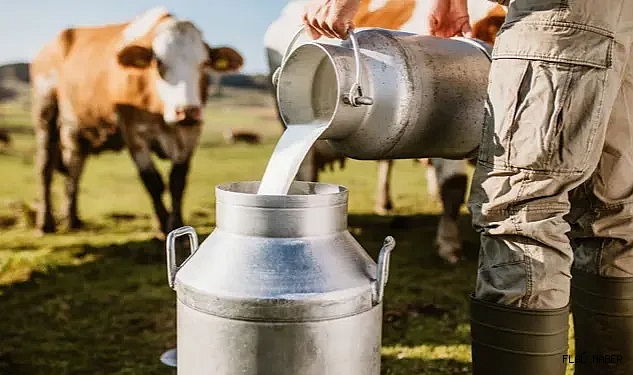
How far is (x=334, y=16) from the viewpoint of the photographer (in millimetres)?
1564

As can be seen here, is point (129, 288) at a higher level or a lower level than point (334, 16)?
lower

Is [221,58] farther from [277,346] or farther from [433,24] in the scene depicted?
[277,346]

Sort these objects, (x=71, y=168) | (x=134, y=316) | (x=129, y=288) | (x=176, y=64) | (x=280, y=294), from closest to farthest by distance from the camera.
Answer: (x=280, y=294)
(x=134, y=316)
(x=129, y=288)
(x=176, y=64)
(x=71, y=168)

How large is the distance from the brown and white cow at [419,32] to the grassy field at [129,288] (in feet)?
0.70

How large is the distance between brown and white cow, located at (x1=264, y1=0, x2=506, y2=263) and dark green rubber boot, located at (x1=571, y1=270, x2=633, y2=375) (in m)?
1.81

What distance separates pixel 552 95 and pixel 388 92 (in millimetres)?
360

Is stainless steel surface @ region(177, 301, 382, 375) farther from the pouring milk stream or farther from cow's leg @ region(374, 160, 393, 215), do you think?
cow's leg @ region(374, 160, 393, 215)

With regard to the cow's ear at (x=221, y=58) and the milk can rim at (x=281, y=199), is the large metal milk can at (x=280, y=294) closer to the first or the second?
the milk can rim at (x=281, y=199)

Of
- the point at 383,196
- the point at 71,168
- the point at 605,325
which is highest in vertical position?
the point at 605,325

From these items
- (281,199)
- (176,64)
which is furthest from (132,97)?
(281,199)

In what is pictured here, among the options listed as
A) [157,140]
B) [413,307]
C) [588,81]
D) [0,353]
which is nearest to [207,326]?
[588,81]

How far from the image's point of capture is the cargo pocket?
1373 millimetres

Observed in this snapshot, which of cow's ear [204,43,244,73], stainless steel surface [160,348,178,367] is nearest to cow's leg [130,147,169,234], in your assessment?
cow's ear [204,43,244,73]

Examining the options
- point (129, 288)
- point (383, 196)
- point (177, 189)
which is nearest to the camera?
point (129, 288)
